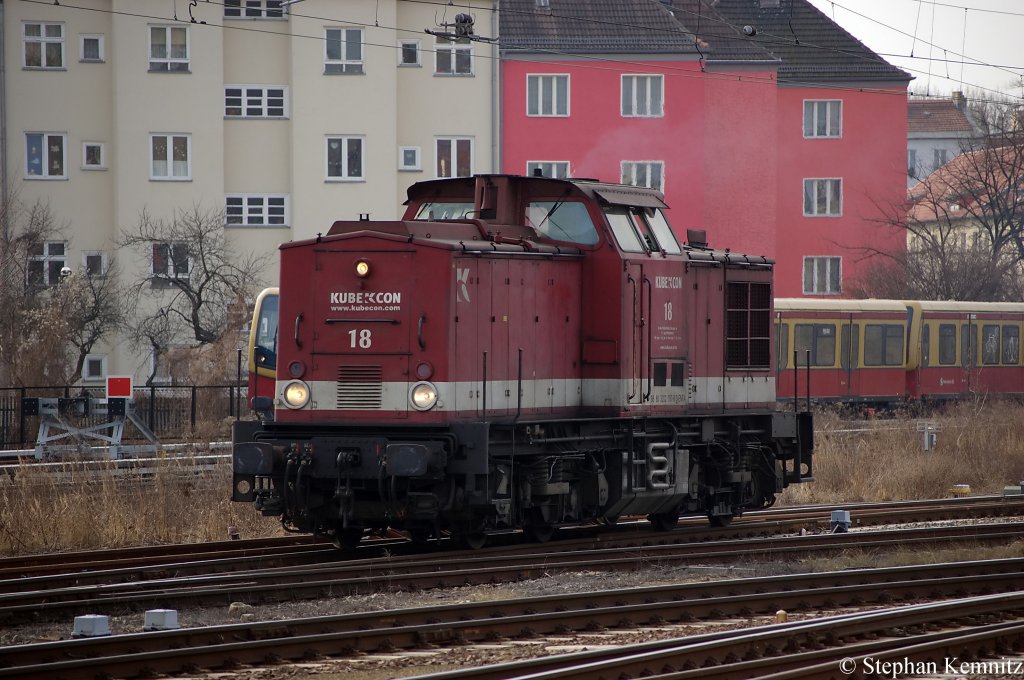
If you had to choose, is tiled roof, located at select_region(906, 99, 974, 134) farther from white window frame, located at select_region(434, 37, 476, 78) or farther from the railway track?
the railway track

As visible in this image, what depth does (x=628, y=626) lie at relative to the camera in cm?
993

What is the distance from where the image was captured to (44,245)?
40.4 meters

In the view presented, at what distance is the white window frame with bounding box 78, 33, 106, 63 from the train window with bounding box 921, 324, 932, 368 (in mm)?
25350

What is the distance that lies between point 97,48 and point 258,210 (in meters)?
6.90

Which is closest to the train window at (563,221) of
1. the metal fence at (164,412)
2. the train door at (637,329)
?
the train door at (637,329)

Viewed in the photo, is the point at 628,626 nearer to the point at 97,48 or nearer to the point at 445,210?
the point at 445,210

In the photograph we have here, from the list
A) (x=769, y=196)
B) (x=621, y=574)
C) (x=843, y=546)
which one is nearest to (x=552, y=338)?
(x=621, y=574)

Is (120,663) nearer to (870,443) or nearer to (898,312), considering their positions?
Answer: (870,443)

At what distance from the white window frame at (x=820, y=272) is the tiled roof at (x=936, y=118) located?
49.9 metres

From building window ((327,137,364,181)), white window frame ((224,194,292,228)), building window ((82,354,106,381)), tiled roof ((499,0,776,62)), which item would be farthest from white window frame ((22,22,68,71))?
tiled roof ((499,0,776,62))

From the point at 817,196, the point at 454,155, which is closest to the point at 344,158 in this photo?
the point at 454,155

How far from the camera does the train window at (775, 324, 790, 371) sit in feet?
99.7

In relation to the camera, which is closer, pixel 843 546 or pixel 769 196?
pixel 843 546

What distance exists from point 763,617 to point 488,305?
4091 mm
